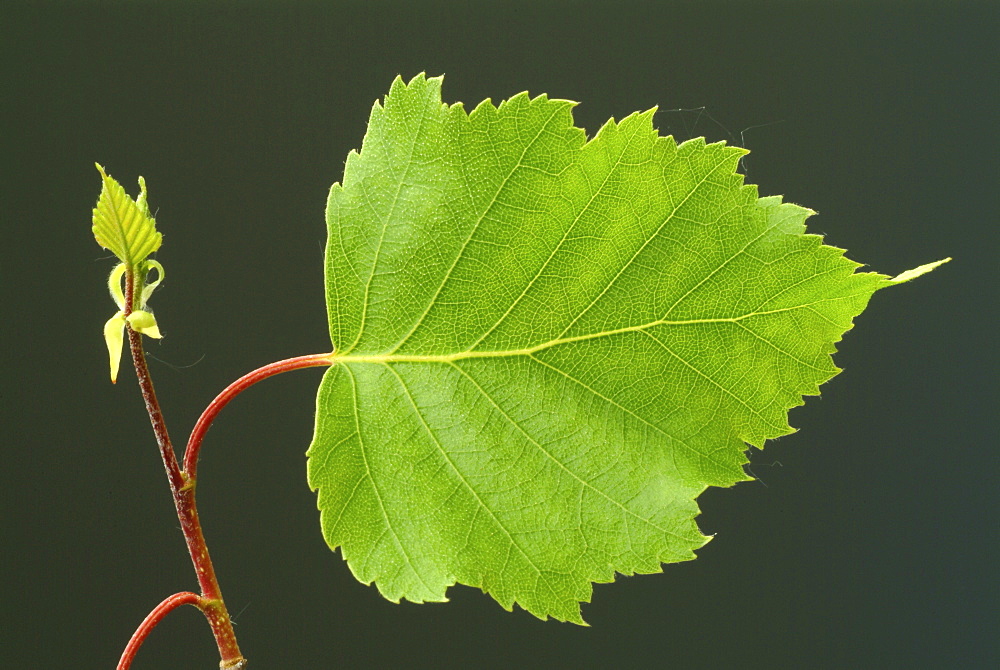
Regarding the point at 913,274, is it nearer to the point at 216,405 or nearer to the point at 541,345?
the point at 541,345

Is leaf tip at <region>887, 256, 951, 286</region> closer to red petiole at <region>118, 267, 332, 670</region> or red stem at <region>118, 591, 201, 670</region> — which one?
red petiole at <region>118, 267, 332, 670</region>

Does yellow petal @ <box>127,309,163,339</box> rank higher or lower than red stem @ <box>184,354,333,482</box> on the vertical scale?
higher

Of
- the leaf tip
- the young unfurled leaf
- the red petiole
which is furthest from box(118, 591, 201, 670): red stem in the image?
the leaf tip

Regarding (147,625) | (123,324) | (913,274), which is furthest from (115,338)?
(913,274)

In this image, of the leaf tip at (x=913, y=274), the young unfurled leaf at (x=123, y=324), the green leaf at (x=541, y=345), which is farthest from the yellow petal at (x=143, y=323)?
the leaf tip at (x=913, y=274)

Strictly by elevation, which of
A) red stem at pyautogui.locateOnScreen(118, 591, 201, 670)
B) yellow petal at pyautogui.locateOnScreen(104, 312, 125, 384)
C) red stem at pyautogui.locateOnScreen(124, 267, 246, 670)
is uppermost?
yellow petal at pyautogui.locateOnScreen(104, 312, 125, 384)

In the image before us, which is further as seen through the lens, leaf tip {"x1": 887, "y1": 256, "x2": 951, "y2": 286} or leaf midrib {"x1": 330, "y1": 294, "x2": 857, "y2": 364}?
leaf midrib {"x1": 330, "y1": 294, "x2": 857, "y2": 364}

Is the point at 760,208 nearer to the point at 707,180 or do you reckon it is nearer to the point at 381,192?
the point at 707,180
